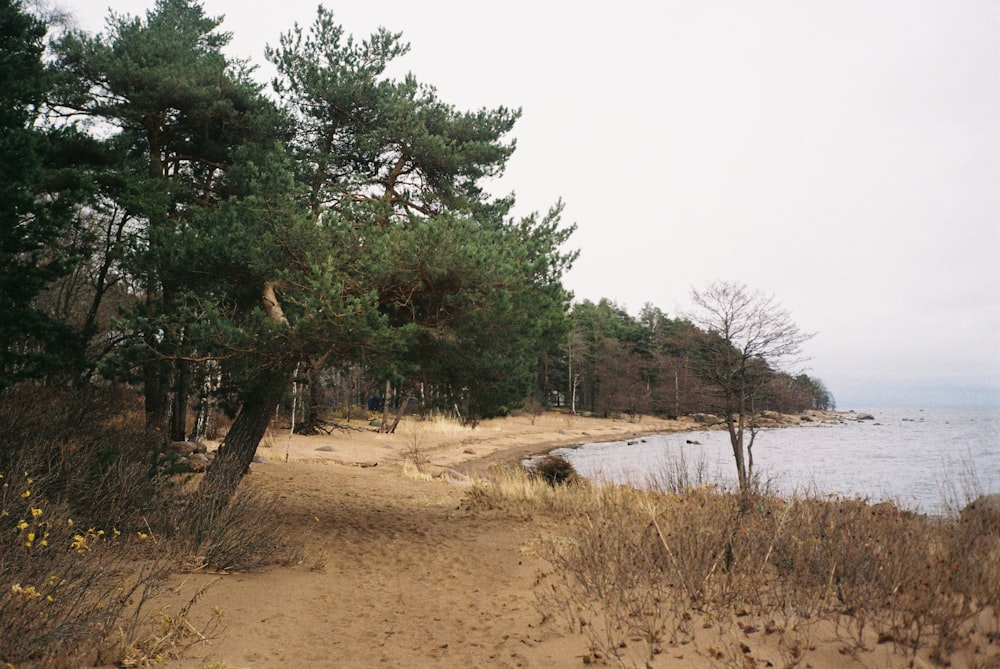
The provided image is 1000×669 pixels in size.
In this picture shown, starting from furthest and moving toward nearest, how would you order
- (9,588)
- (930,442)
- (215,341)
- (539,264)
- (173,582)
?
(930,442) → (539,264) → (215,341) → (173,582) → (9,588)

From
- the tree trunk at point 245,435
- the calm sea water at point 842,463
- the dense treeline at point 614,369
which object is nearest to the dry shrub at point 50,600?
the tree trunk at point 245,435

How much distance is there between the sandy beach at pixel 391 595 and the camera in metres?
4.33

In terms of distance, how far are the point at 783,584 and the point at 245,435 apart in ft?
26.9

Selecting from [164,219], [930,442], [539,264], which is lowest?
[930,442]

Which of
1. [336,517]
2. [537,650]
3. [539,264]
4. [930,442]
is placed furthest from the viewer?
[930,442]

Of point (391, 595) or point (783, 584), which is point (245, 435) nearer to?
point (391, 595)

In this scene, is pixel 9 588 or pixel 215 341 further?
pixel 215 341

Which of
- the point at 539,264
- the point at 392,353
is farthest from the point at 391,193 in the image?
the point at 392,353

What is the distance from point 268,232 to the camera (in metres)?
8.02

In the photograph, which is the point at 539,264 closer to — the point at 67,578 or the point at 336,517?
the point at 336,517

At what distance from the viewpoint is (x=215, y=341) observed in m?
7.42

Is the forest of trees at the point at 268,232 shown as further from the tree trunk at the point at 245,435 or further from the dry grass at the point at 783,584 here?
the dry grass at the point at 783,584

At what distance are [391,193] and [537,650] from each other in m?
9.39

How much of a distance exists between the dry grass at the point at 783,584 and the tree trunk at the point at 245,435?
4778 millimetres
